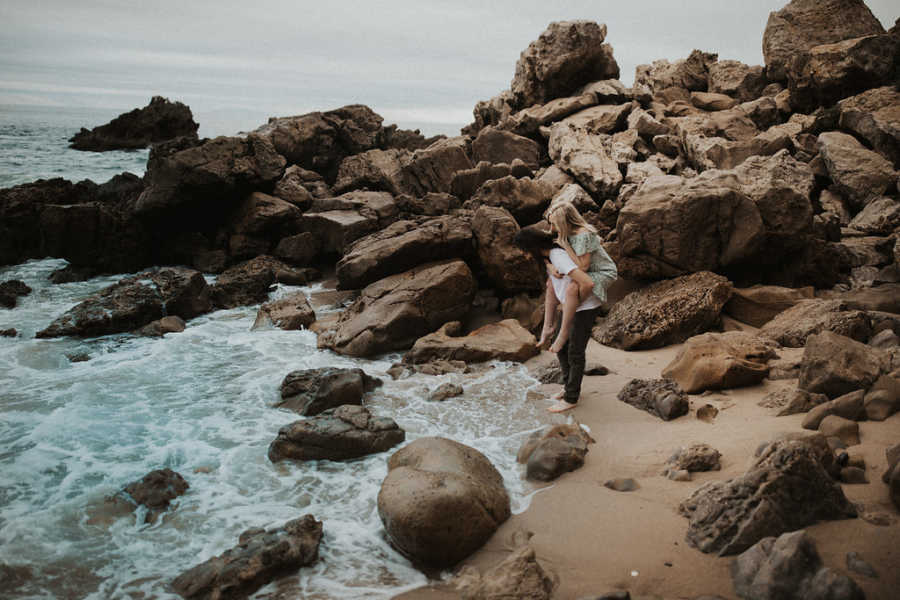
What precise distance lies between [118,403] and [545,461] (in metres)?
5.44

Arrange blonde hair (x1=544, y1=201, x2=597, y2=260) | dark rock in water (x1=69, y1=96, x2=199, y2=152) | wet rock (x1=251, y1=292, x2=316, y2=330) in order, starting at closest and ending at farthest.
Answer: blonde hair (x1=544, y1=201, x2=597, y2=260)
wet rock (x1=251, y1=292, x2=316, y2=330)
dark rock in water (x1=69, y1=96, x2=199, y2=152)

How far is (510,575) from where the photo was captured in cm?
310

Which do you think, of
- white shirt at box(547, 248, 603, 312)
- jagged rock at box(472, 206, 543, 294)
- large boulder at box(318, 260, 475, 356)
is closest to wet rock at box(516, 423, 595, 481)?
white shirt at box(547, 248, 603, 312)

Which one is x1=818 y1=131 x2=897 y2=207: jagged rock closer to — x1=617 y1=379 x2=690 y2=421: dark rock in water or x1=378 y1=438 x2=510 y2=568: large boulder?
x1=617 y1=379 x2=690 y2=421: dark rock in water

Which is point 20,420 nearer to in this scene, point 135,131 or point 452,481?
point 452,481

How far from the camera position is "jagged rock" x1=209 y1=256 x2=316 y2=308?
35.7ft

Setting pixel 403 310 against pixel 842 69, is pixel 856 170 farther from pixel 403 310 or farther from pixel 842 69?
pixel 403 310

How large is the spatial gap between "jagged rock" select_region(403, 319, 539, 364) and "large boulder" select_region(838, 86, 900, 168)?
8788 mm

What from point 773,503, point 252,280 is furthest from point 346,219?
point 773,503

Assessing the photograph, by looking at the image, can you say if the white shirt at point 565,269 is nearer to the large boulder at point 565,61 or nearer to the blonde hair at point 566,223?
the blonde hair at point 566,223

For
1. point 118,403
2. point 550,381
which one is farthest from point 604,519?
point 118,403

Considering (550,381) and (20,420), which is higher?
(550,381)

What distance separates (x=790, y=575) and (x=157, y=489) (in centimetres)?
467

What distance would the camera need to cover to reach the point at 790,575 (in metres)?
2.54
